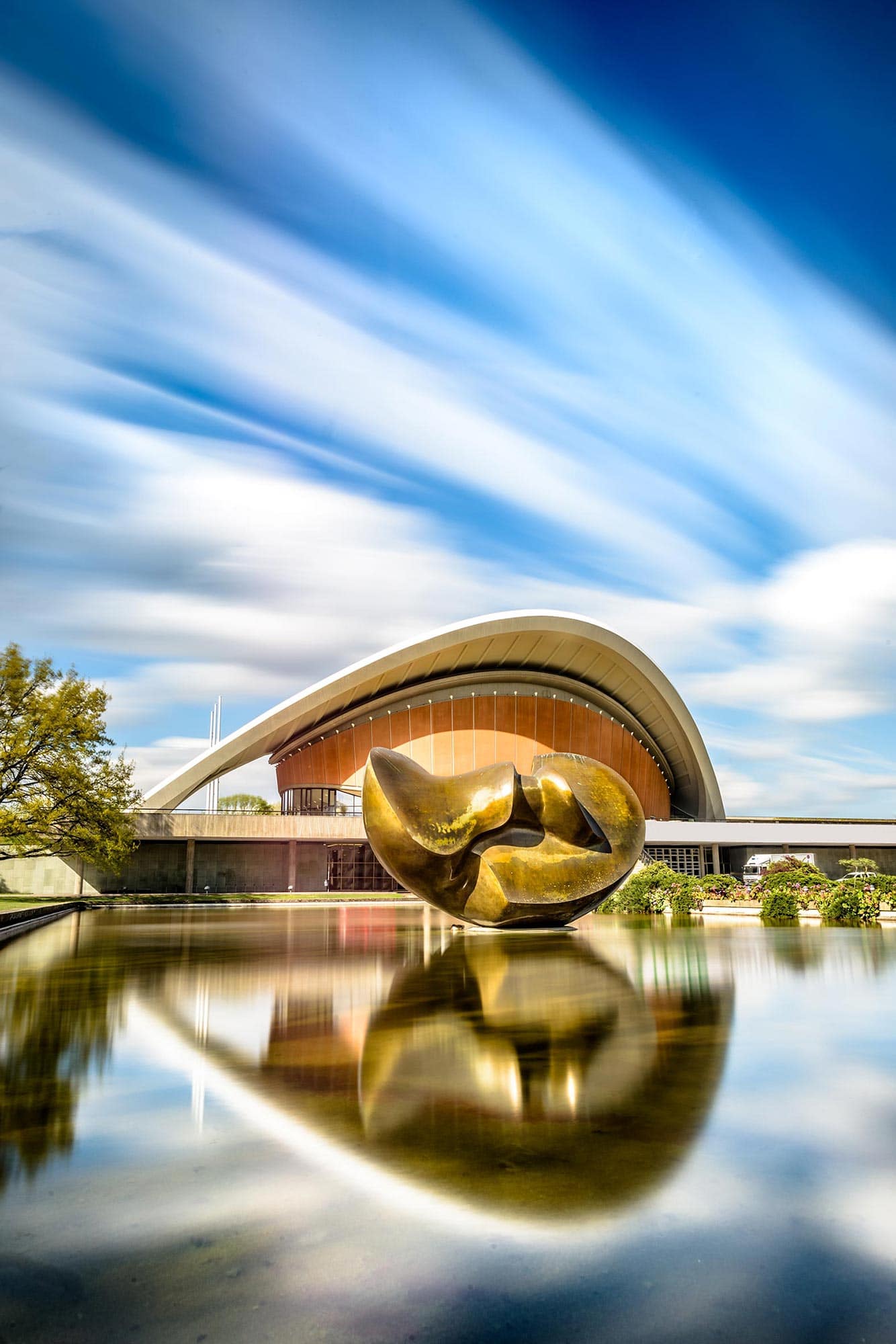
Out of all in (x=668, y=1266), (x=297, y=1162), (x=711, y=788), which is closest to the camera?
(x=668, y=1266)

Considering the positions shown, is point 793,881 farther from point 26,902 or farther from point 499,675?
point 26,902

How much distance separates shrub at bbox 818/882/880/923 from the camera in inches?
841

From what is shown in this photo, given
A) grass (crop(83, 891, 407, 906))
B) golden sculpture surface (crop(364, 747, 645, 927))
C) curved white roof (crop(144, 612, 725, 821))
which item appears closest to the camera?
golden sculpture surface (crop(364, 747, 645, 927))

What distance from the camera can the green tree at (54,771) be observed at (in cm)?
2542

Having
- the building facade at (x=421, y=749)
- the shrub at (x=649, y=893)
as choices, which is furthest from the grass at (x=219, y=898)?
the shrub at (x=649, y=893)

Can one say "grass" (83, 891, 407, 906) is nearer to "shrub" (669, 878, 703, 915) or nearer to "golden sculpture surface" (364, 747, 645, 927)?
"shrub" (669, 878, 703, 915)

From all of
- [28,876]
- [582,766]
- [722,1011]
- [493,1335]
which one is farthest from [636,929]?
[28,876]

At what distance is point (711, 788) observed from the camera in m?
45.9

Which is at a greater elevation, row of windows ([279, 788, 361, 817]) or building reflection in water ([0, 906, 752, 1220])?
row of windows ([279, 788, 361, 817])

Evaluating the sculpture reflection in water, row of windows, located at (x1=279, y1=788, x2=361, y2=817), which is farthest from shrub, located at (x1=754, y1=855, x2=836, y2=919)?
row of windows, located at (x1=279, y1=788, x2=361, y2=817)

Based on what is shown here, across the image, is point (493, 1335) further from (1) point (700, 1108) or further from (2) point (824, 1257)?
(1) point (700, 1108)

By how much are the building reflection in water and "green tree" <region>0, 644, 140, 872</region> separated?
12619mm

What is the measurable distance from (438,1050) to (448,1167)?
2.58 m

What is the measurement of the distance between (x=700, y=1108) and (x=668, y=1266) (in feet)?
6.77
